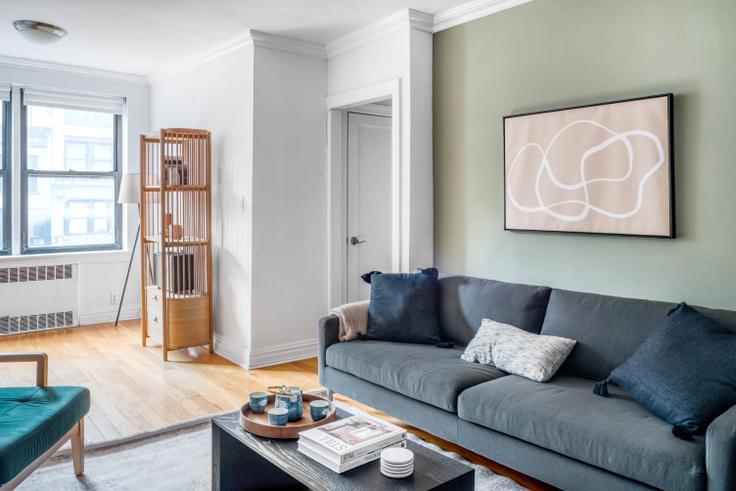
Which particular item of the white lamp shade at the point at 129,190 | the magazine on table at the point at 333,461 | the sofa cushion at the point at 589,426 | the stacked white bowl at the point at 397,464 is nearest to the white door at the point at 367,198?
the white lamp shade at the point at 129,190

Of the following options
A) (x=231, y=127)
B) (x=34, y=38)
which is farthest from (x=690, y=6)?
(x=34, y=38)

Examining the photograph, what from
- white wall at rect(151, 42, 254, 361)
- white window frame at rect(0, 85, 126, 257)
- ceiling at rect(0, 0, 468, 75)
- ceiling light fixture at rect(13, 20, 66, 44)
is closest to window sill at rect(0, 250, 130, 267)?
white window frame at rect(0, 85, 126, 257)

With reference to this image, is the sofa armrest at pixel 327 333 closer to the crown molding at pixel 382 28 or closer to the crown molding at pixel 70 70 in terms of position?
the crown molding at pixel 382 28

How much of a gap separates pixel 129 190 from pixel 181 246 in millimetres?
1264

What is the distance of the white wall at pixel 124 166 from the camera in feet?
17.4

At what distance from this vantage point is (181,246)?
15.1 feet

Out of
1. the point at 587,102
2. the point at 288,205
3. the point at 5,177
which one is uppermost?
the point at 587,102

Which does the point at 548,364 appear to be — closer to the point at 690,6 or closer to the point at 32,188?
the point at 690,6

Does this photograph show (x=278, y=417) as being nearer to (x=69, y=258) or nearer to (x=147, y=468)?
(x=147, y=468)

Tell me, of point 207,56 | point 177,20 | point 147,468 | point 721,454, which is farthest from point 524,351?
point 207,56

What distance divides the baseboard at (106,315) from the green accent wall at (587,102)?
3548mm

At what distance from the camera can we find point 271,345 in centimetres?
444

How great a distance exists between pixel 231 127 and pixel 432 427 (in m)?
2.90

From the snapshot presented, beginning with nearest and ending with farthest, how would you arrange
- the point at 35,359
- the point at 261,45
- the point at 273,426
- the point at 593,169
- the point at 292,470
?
1. the point at 292,470
2. the point at 273,426
3. the point at 35,359
4. the point at 593,169
5. the point at 261,45
